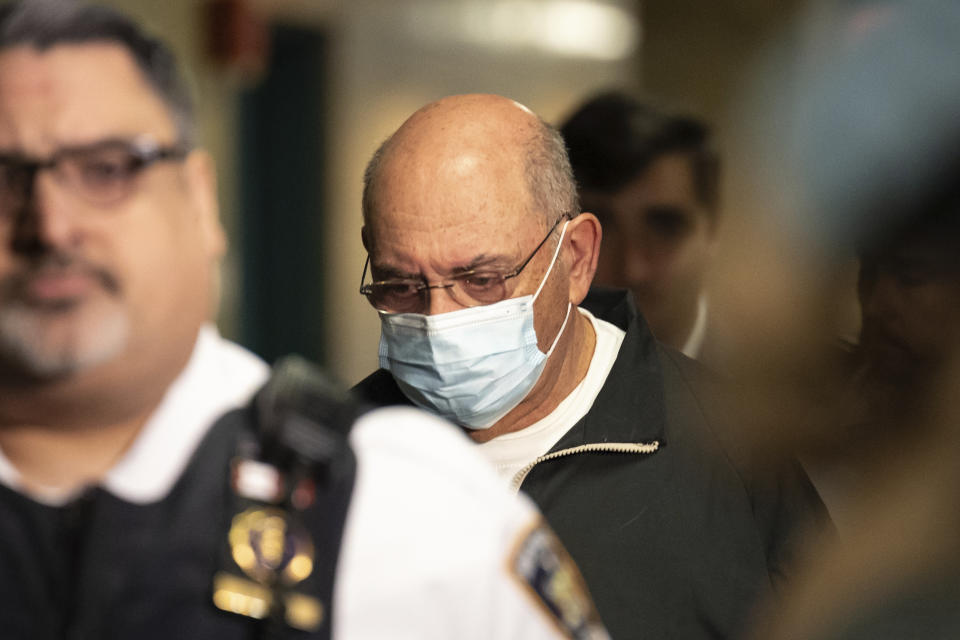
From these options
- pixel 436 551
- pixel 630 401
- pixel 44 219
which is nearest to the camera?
pixel 44 219

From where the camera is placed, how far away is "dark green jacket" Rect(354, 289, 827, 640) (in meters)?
1.59

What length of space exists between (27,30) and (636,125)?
5.44ft

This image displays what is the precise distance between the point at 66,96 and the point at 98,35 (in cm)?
7

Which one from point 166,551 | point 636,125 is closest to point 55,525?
point 166,551

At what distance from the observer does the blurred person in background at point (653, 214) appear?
235cm

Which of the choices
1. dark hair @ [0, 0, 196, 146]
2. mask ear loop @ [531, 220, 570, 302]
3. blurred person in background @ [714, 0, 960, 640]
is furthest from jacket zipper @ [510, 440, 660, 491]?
blurred person in background @ [714, 0, 960, 640]

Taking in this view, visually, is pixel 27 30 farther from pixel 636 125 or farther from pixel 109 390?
pixel 636 125

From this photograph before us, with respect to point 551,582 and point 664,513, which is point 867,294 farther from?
point 664,513

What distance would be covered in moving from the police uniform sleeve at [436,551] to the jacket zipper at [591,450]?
61 centimetres

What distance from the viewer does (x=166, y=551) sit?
3.10 feet

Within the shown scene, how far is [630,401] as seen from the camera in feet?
5.83

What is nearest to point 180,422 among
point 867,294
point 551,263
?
point 867,294

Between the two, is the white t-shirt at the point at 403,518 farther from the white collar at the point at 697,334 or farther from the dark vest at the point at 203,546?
the white collar at the point at 697,334

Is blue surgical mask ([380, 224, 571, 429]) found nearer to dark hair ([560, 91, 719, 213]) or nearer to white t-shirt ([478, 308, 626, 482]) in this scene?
white t-shirt ([478, 308, 626, 482])
